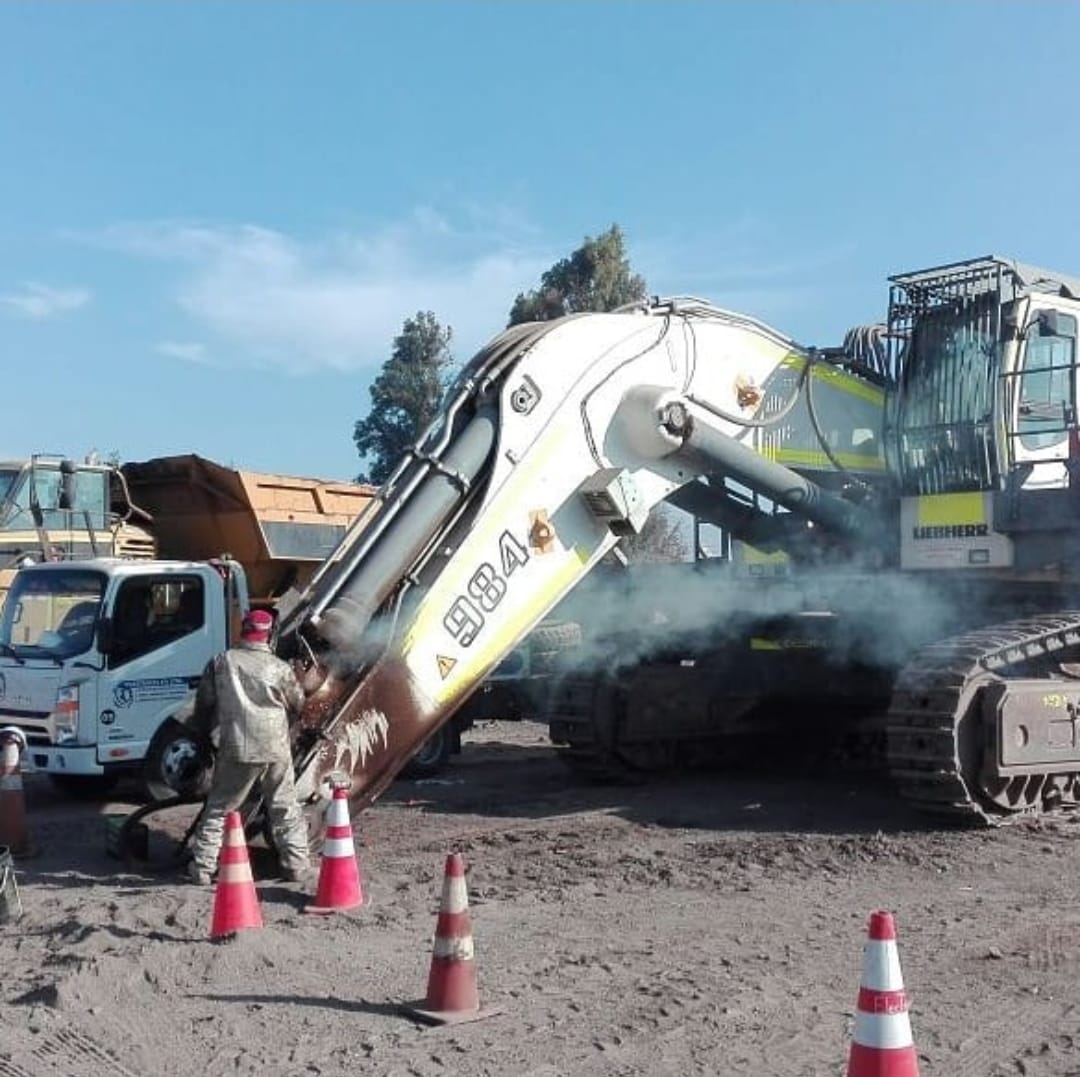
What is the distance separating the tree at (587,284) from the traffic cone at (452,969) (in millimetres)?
27216

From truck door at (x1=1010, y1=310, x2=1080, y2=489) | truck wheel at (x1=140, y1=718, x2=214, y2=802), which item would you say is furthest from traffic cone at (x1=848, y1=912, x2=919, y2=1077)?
truck wheel at (x1=140, y1=718, x2=214, y2=802)

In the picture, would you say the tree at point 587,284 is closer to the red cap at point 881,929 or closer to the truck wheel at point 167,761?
the truck wheel at point 167,761

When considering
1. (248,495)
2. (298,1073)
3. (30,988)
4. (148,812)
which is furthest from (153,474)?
(298,1073)

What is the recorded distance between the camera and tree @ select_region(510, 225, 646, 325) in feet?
106

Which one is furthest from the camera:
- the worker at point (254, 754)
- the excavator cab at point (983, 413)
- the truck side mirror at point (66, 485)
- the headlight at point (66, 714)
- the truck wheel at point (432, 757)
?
the truck side mirror at point (66, 485)

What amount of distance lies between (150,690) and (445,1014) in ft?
21.1

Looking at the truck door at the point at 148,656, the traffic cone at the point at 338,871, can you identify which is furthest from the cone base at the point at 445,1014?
the truck door at the point at 148,656

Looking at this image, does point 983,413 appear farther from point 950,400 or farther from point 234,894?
point 234,894

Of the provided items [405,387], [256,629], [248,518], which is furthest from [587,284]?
[256,629]

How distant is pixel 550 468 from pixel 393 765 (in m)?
2.02

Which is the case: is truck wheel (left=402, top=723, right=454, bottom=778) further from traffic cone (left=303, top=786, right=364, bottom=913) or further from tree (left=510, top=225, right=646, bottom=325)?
tree (left=510, top=225, right=646, bottom=325)

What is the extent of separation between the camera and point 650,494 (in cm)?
909

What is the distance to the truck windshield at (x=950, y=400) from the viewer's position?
9.97m

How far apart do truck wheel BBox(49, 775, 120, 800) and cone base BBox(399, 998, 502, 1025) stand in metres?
6.50
